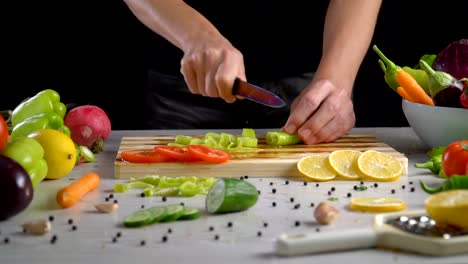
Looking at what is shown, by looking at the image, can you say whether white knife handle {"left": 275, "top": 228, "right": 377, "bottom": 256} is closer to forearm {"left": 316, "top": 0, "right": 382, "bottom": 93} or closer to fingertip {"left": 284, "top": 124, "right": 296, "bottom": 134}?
fingertip {"left": 284, "top": 124, "right": 296, "bottom": 134}

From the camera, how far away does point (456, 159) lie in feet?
6.73

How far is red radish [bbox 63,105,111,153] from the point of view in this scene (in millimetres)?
2482

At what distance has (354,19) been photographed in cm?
278

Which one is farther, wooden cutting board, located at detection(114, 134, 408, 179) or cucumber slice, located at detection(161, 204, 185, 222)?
wooden cutting board, located at detection(114, 134, 408, 179)

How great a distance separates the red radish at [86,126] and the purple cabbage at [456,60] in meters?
0.96

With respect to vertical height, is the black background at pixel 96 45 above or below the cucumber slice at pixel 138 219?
above

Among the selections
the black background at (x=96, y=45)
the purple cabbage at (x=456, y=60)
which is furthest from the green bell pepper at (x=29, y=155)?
the black background at (x=96, y=45)

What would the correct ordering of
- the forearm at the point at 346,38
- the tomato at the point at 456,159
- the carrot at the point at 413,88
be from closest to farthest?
the tomato at the point at 456,159 < the carrot at the point at 413,88 < the forearm at the point at 346,38

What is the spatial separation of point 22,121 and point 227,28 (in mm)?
963

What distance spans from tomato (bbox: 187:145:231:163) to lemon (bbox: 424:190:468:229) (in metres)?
0.71

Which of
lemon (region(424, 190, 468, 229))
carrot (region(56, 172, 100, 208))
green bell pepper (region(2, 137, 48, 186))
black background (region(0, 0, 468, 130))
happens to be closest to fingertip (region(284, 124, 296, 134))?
carrot (region(56, 172, 100, 208))

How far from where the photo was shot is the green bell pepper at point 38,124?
230 cm

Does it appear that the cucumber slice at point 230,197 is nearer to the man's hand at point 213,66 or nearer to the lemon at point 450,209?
the lemon at point 450,209

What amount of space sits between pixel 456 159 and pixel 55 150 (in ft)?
2.99
